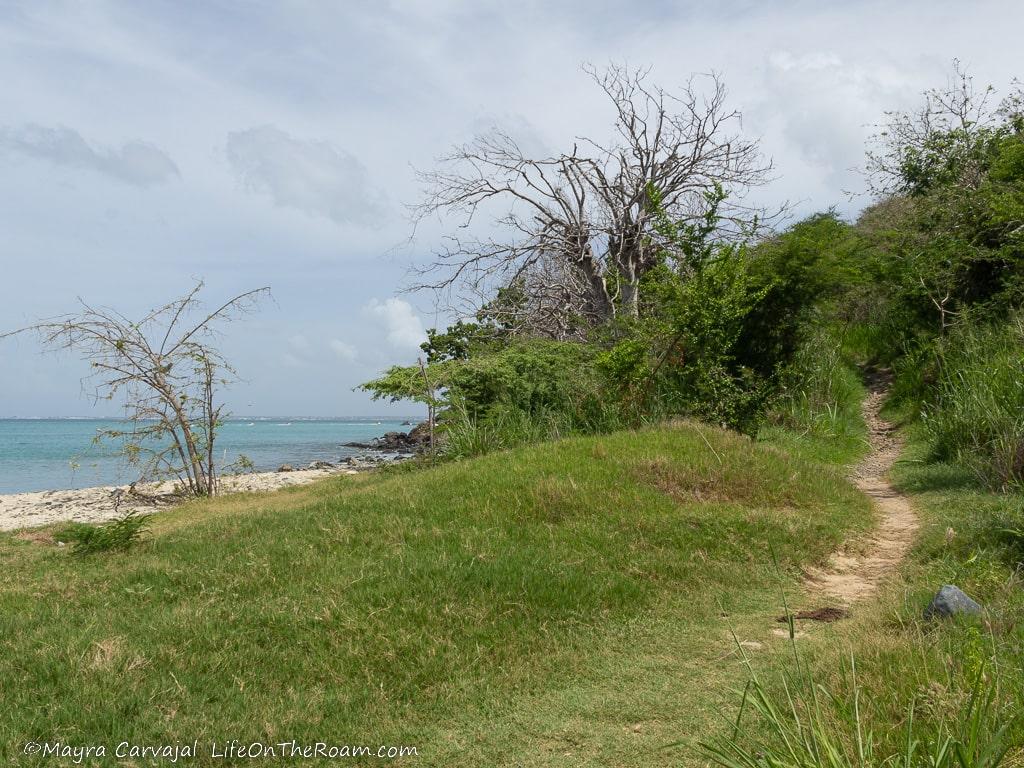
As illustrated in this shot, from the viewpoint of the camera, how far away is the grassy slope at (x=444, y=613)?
437 cm

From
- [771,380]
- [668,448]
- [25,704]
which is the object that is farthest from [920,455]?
[25,704]

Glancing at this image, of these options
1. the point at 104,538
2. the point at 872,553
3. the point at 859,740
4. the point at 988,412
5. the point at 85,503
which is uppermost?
the point at 988,412

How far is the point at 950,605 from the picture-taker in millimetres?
5094

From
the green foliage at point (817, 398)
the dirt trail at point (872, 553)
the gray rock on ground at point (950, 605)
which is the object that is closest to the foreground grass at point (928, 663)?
the gray rock on ground at point (950, 605)

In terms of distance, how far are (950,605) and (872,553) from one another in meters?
3.24

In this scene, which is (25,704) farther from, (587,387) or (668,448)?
(587,387)

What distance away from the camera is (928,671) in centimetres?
402

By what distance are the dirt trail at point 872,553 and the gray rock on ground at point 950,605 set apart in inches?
59.6

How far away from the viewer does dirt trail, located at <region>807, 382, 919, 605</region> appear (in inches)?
280

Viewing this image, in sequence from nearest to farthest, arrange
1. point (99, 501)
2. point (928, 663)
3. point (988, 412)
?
point (928, 663) < point (988, 412) < point (99, 501)

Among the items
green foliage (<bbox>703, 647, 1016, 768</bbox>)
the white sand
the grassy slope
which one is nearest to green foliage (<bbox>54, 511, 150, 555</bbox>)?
the grassy slope

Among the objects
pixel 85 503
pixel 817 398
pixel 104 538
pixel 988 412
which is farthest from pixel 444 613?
pixel 85 503

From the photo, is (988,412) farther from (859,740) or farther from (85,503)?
(85,503)

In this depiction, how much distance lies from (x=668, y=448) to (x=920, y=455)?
545cm
